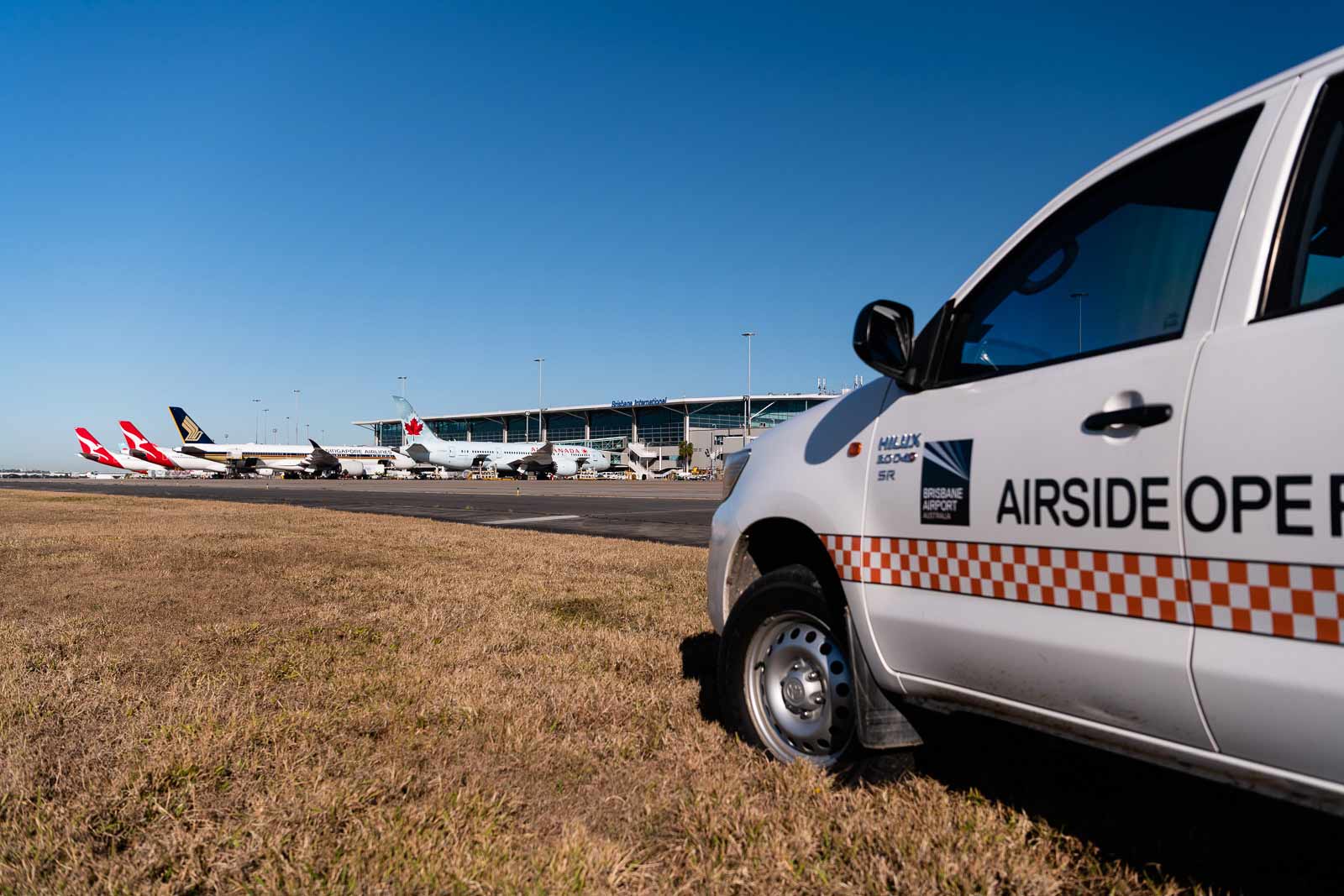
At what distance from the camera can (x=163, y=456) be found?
83.4 m

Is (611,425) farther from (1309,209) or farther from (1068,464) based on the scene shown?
(1309,209)

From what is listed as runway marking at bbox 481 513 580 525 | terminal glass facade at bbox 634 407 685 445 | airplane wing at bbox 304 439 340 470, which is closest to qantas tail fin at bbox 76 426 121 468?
airplane wing at bbox 304 439 340 470

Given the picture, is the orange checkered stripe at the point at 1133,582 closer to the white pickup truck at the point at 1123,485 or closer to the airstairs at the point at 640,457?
the white pickup truck at the point at 1123,485

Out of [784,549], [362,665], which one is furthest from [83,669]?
[784,549]

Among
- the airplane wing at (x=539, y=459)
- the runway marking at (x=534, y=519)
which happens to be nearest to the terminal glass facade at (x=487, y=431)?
the airplane wing at (x=539, y=459)

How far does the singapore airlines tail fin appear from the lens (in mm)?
83438

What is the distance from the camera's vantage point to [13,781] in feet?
9.52

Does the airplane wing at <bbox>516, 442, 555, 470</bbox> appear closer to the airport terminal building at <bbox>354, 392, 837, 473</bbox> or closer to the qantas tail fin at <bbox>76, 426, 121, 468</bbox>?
the airport terminal building at <bbox>354, 392, 837, 473</bbox>

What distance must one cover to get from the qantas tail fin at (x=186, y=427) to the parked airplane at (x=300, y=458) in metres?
2.91

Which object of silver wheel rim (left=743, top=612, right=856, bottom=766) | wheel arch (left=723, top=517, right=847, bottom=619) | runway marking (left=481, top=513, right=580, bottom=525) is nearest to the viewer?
silver wheel rim (left=743, top=612, right=856, bottom=766)

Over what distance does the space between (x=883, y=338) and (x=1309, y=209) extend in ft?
3.78

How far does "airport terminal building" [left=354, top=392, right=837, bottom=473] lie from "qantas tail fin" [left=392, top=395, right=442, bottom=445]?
23575 millimetres

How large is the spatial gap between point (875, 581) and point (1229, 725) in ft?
3.66

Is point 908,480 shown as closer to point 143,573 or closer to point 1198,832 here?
point 1198,832
